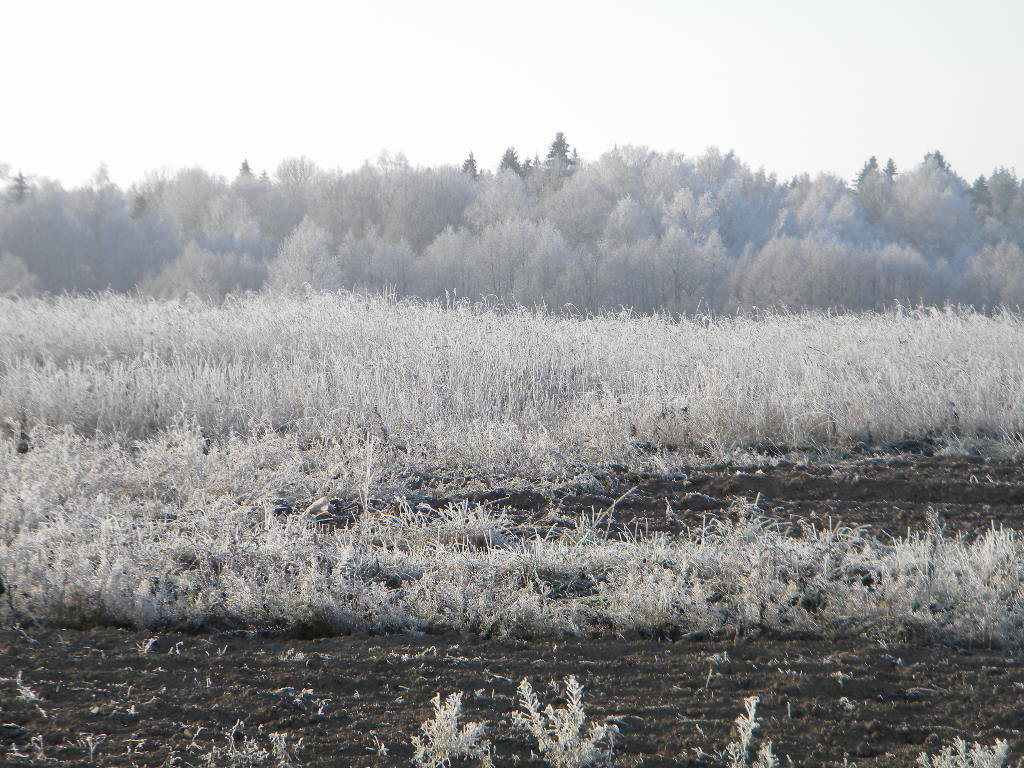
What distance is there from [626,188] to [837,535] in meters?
49.4

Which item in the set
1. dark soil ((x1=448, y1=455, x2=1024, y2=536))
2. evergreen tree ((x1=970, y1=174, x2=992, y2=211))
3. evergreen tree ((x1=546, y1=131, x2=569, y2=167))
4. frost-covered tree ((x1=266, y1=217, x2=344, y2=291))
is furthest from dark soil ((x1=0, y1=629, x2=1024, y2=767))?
evergreen tree ((x1=970, y1=174, x2=992, y2=211))

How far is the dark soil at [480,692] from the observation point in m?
2.04

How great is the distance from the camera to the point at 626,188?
5128cm

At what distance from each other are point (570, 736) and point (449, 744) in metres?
0.28

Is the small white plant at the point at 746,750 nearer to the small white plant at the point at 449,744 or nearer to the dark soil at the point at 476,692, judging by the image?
the dark soil at the point at 476,692

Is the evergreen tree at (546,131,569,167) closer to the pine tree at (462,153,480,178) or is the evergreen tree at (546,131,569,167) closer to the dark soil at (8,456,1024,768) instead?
the pine tree at (462,153,480,178)

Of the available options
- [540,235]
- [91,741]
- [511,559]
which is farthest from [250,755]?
[540,235]

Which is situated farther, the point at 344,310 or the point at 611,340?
the point at 344,310

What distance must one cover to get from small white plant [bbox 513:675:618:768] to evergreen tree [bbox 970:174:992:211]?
6858 cm

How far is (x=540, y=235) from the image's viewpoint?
1654 inches

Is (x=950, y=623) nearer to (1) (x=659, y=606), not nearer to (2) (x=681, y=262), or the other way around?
(1) (x=659, y=606)

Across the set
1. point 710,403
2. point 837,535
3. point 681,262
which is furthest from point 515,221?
point 837,535

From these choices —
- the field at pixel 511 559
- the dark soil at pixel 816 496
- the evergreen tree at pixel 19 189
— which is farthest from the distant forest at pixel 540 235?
the dark soil at pixel 816 496

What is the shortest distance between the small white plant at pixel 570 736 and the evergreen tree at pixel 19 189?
4773 cm
